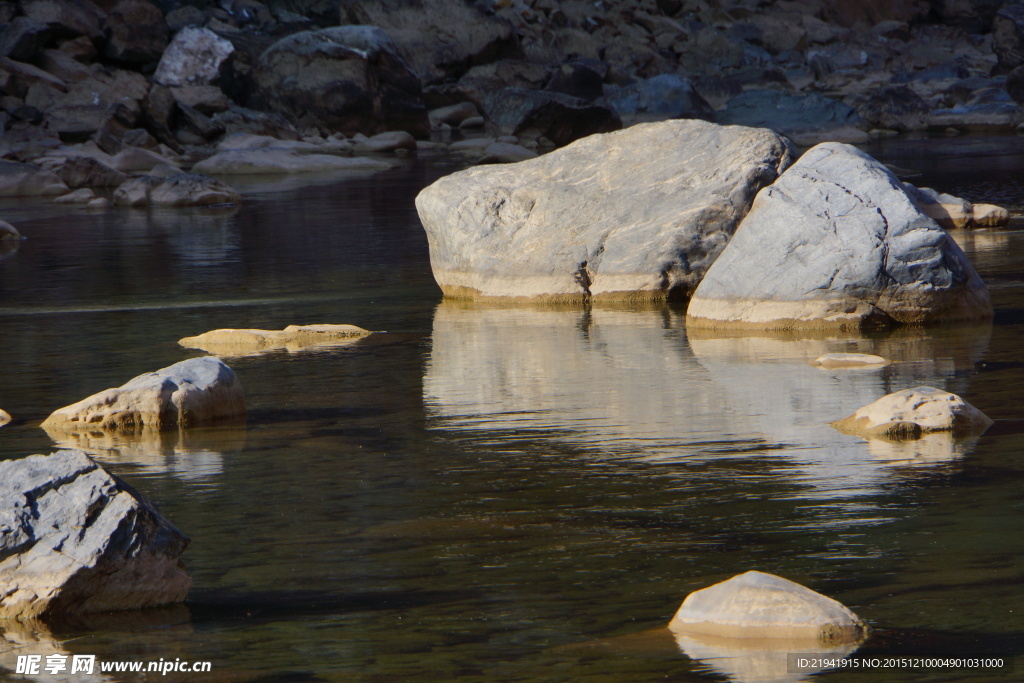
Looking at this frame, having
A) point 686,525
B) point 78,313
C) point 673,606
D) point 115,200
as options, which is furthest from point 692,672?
point 115,200

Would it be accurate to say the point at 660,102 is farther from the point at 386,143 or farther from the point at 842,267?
the point at 842,267

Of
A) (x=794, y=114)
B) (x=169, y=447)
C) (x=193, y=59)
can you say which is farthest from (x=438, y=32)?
(x=169, y=447)

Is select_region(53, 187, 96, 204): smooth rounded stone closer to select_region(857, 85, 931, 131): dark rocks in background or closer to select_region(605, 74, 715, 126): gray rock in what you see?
select_region(605, 74, 715, 126): gray rock

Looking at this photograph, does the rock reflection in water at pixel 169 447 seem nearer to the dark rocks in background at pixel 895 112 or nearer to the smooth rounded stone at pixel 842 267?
the smooth rounded stone at pixel 842 267

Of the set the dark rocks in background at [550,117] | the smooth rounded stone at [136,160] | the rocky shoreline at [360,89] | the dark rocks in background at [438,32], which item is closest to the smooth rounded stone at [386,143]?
the rocky shoreline at [360,89]

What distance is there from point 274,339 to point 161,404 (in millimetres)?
2186

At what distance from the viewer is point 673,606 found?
3.45 metres

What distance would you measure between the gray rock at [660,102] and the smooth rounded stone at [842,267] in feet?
76.5

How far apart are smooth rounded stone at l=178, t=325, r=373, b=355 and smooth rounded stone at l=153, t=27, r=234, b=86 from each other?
24044 millimetres

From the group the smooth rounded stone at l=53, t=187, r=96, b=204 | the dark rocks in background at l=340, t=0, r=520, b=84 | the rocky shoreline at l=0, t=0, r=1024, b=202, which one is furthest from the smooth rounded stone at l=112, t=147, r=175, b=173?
the dark rocks in background at l=340, t=0, r=520, b=84

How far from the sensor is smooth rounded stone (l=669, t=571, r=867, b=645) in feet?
10.2

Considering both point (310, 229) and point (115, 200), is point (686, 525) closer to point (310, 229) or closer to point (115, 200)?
point (310, 229)

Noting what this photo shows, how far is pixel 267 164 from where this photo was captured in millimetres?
24047

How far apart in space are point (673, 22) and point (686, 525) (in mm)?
43614
